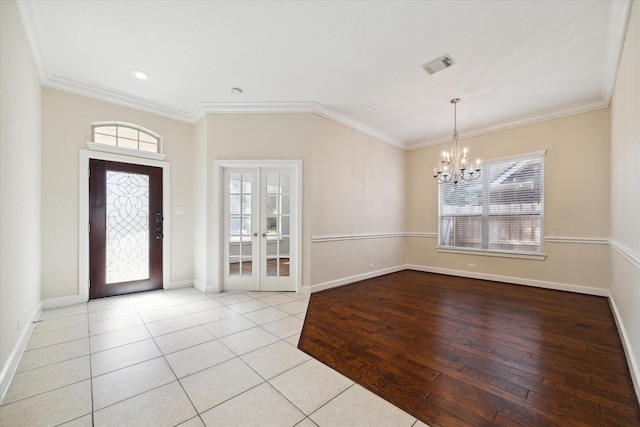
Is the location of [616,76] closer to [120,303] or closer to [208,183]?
[208,183]

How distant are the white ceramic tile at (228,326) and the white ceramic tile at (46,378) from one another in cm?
100

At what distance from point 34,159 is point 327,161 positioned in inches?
147

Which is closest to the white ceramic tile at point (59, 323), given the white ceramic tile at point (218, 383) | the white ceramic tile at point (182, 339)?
the white ceramic tile at point (182, 339)

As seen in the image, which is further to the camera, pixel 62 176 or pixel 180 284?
pixel 180 284

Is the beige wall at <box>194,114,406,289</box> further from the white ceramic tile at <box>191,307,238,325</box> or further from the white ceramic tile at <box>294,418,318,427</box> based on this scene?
the white ceramic tile at <box>294,418,318,427</box>

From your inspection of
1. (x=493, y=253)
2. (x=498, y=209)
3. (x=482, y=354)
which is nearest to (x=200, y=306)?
(x=482, y=354)

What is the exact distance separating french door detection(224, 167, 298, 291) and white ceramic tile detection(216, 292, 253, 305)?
0.21 m

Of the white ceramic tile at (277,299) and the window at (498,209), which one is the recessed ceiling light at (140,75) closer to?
the white ceramic tile at (277,299)

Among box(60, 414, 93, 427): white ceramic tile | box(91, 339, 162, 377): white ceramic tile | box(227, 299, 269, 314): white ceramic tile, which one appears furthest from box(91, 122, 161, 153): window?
box(60, 414, 93, 427): white ceramic tile

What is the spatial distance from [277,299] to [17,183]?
300 cm

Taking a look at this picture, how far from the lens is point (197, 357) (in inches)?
87.1

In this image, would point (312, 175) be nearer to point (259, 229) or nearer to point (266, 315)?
point (259, 229)

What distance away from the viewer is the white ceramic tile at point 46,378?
176 centimetres

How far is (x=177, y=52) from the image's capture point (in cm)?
287
